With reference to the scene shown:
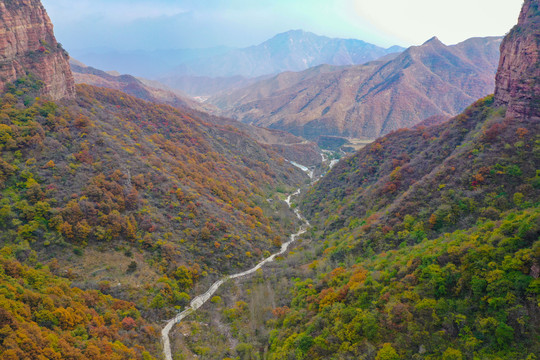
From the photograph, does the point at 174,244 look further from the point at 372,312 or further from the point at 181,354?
the point at 372,312

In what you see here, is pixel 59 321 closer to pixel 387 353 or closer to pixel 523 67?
pixel 387 353

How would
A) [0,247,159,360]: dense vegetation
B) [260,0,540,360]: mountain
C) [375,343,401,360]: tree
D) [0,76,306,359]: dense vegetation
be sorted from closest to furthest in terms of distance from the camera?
[260,0,540,360]: mountain
[375,343,401,360]: tree
[0,247,159,360]: dense vegetation
[0,76,306,359]: dense vegetation

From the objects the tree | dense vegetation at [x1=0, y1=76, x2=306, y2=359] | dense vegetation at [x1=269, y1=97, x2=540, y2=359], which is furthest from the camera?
dense vegetation at [x1=0, y1=76, x2=306, y2=359]

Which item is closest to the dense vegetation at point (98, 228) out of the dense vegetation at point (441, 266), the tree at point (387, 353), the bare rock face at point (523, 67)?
the dense vegetation at point (441, 266)

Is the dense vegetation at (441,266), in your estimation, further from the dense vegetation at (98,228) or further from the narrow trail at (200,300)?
the dense vegetation at (98,228)

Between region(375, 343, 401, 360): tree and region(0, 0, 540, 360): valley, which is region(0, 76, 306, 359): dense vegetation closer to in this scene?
region(0, 0, 540, 360): valley

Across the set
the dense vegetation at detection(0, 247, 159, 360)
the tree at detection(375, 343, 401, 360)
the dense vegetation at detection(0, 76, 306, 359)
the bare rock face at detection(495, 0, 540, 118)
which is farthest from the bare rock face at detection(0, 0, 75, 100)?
the bare rock face at detection(495, 0, 540, 118)
